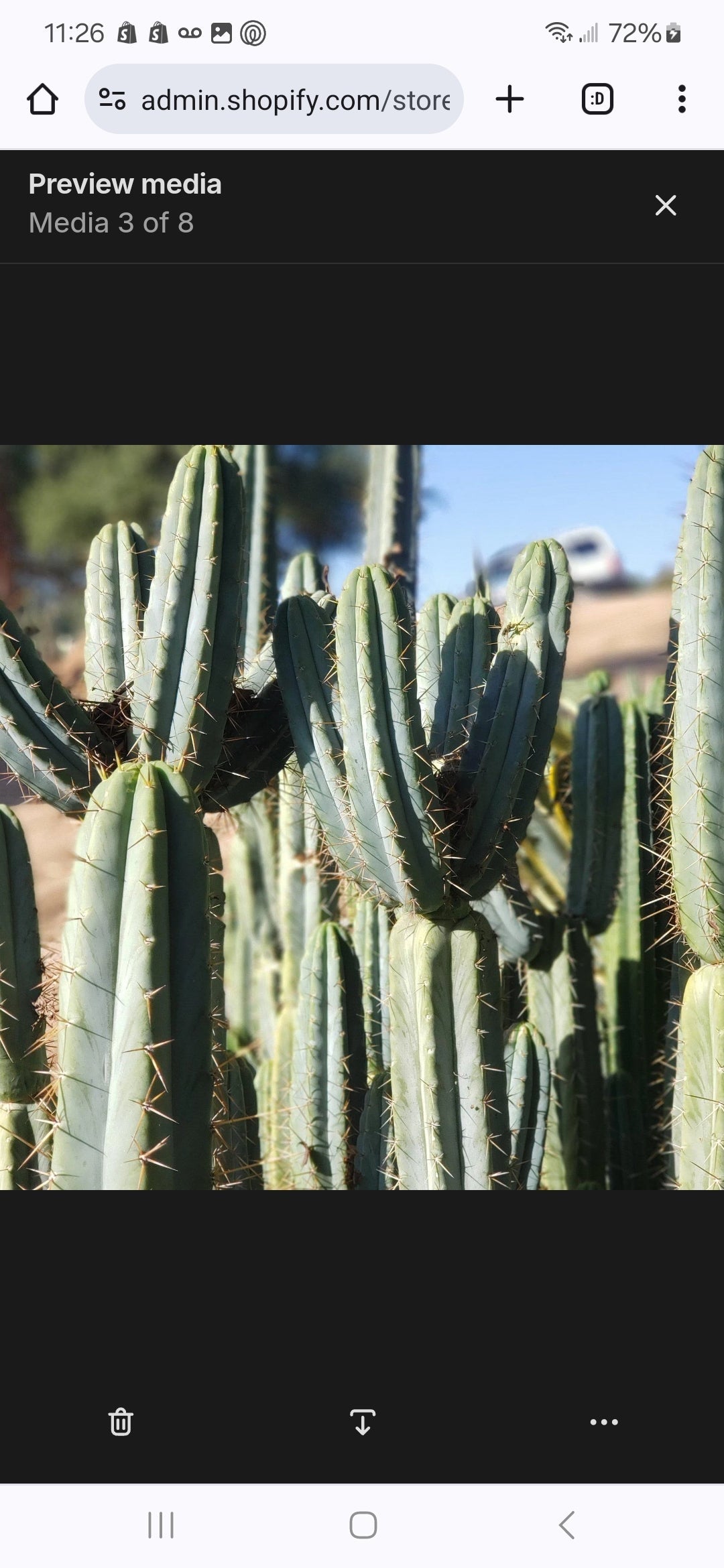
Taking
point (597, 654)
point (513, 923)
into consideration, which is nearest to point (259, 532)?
point (513, 923)

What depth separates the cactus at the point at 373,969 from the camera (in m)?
3.76

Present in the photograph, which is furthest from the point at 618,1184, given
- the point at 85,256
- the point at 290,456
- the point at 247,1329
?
the point at 290,456

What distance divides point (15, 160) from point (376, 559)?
3.23m

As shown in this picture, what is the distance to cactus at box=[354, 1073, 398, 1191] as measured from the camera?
315 centimetres

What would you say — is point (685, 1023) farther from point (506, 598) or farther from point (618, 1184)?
point (618, 1184)

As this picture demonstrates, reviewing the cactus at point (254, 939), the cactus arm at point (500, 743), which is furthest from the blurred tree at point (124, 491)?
the cactus arm at point (500, 743)

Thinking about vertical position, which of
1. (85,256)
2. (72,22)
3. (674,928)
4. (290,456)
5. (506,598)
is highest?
(290,456)

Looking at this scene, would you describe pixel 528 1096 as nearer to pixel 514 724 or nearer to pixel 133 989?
pixel 514 724

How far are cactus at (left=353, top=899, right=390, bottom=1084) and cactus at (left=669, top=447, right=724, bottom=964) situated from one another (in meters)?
1.28

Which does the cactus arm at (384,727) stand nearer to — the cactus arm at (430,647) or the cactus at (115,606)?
the cactus arm at (430,647)

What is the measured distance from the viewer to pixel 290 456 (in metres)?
16.5

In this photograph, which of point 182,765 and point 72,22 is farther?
point 182,765

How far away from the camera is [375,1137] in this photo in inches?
128

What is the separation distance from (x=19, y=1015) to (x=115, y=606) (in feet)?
3.38
